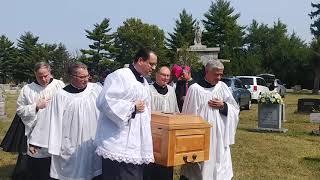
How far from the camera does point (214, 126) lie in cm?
672

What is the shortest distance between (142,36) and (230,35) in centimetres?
1394

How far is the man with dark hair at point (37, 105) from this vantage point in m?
6.85

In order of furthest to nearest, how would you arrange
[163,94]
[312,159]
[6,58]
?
[6,58] < [312,159] < [163,94]

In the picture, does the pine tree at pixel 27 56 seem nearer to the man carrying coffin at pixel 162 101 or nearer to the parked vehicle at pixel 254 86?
the parked vehicle at pixel 254 86

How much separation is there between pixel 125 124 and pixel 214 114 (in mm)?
1764

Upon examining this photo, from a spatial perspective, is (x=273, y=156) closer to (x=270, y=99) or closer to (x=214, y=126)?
(x=270, y=99)

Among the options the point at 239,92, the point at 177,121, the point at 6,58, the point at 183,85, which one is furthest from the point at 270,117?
the point at 6,58

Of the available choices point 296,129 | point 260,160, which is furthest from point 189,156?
point 296,129

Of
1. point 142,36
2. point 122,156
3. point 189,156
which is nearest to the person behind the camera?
point 122,156

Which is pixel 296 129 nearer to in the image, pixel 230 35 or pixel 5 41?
pixel 230 35

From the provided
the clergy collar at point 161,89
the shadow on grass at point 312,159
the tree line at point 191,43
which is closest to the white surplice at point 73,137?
the clergy collar at point 161,89

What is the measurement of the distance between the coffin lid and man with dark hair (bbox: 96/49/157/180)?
0.21 metres

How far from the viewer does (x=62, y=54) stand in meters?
71.9

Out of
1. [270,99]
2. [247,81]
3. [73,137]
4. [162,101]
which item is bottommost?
[73,137]
